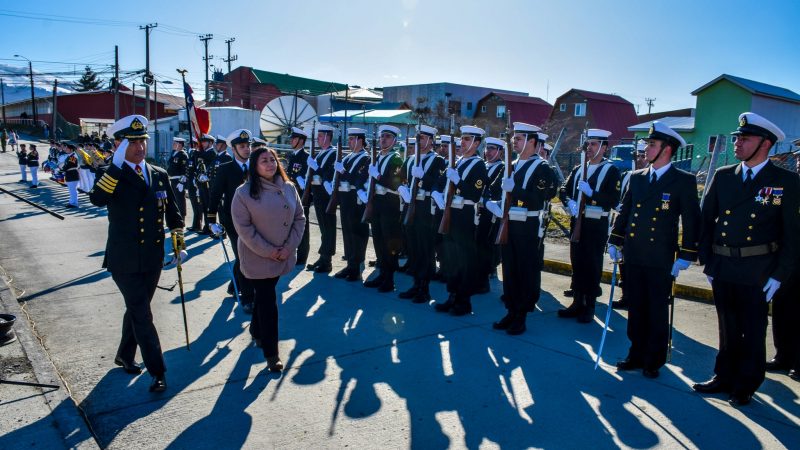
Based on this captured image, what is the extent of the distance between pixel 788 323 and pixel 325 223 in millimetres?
6009

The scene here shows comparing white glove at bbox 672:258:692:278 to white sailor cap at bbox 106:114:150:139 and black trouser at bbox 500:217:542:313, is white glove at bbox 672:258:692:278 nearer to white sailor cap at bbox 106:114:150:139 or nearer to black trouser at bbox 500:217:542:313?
black trouser at bbox 500:217:542:313

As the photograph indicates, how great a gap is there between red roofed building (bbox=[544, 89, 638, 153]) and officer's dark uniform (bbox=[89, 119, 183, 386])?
1487 inches

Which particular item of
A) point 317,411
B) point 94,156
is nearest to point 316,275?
point 317,411

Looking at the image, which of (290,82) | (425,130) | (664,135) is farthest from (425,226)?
(290,82)

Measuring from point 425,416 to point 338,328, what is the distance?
2112mm

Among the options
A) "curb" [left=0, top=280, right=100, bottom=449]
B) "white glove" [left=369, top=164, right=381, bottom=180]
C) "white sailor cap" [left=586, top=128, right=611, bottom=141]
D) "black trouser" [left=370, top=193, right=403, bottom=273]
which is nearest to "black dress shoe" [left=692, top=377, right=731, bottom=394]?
"white sailor cap" [left=586, top=128, right=611, bottom=141]

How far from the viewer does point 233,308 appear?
21.7 ft

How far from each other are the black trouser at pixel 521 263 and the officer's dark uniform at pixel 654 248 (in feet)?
3.76

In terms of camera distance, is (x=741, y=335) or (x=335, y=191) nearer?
(x=741, y=335)

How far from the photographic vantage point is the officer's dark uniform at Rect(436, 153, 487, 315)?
6.50 m

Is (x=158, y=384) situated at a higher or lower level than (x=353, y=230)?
lower

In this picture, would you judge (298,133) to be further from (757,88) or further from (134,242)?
(757,88)

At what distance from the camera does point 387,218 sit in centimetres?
783

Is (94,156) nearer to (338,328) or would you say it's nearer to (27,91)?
(338,328)
